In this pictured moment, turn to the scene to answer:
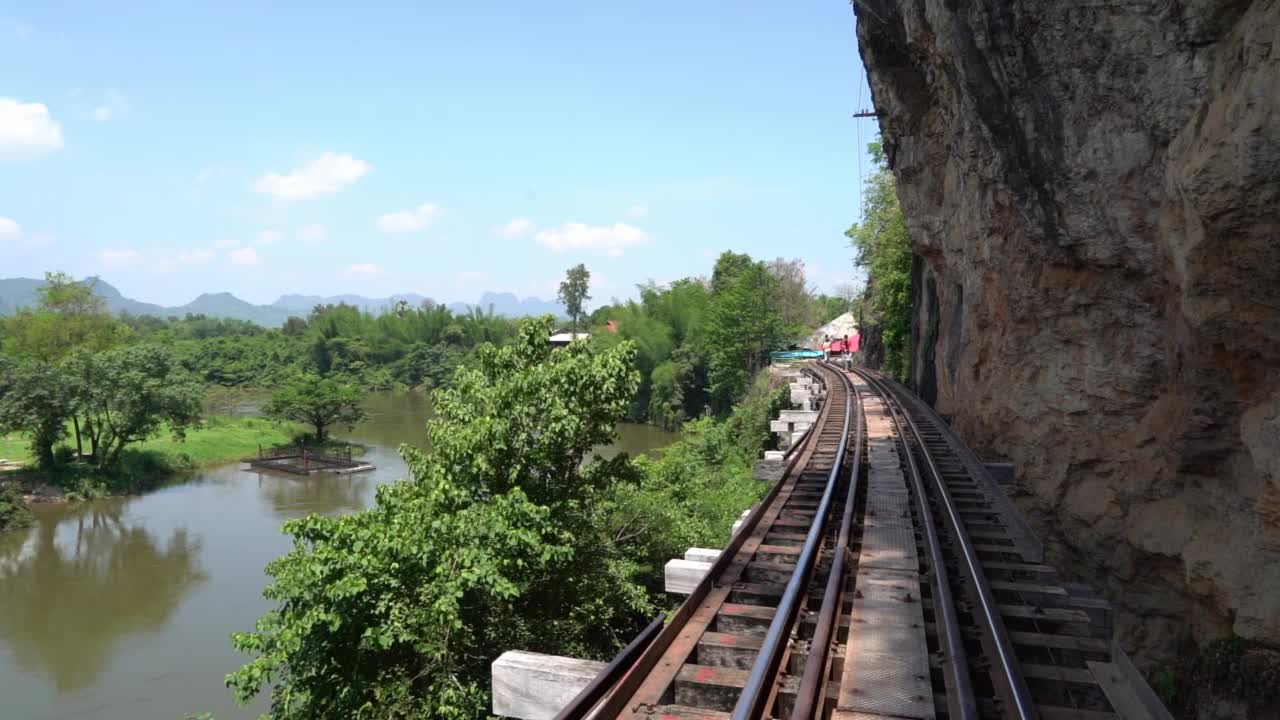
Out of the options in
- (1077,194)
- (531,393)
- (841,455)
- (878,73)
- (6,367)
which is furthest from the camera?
(6,367)

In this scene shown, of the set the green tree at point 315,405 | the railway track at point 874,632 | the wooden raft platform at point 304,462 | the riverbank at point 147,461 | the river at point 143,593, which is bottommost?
the river at point 143,593

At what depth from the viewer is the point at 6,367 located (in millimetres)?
35719

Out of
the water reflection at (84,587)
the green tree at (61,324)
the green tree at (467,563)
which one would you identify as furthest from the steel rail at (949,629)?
the green tree at (61,324)

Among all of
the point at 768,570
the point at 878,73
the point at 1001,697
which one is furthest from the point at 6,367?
the point at 1001,697

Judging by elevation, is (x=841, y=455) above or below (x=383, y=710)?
above

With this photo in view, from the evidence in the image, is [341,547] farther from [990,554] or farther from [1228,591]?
[1228,591]

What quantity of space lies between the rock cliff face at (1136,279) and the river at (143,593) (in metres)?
8.13

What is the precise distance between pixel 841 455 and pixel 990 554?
15.4 ft

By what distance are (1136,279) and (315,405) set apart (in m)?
50.3

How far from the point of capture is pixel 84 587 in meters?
24.7

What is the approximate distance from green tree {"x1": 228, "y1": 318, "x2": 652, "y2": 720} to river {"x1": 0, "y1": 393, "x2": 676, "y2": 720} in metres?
5.16

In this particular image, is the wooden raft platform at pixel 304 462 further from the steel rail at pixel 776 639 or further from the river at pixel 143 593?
the steel rail at pixel 776 639

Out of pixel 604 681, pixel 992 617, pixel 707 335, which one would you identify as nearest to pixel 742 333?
pixel 707 335

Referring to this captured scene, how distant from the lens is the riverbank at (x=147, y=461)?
35094mm
